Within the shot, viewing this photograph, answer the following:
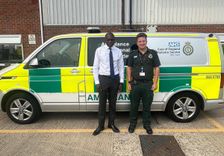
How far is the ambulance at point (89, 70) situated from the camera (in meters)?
5.02

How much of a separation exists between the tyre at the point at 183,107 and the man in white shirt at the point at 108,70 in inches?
50.5

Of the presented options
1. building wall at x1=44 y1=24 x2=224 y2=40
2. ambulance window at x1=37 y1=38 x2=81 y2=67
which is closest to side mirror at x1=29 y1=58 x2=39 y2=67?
ambulance window at x1=37 y1=38 x2=81 y2=67

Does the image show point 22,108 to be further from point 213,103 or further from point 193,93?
point 213,103

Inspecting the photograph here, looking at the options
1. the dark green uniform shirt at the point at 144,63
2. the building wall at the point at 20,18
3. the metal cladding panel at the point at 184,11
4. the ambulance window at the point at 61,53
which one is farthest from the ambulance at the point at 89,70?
the building wall at the point at 20,18

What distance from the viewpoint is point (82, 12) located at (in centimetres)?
1116

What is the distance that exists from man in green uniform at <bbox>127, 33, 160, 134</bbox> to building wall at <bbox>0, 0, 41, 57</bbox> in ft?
25.8

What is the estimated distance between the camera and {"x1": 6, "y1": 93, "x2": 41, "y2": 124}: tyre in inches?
204

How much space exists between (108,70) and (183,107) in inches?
73.4

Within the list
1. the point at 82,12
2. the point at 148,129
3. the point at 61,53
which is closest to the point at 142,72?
the point at 148,129

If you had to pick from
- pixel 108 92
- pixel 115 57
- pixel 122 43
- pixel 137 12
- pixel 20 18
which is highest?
pixel 137 12

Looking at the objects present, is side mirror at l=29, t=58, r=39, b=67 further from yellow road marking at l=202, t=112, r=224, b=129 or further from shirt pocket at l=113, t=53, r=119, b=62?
yellow road marking at l=202, t=112, r=224, b=129

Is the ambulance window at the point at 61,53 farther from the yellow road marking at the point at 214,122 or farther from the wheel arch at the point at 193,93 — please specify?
the yellow road marking at the point at 214,122

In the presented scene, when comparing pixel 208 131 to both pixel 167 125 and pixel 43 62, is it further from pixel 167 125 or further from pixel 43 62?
pixel 43 62

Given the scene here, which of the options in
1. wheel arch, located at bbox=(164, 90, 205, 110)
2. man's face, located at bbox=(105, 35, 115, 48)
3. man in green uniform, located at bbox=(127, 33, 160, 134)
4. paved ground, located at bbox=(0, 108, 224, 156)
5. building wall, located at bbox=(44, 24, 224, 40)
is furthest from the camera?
building wall, located at bbox=(44, 24, 224, 40)
